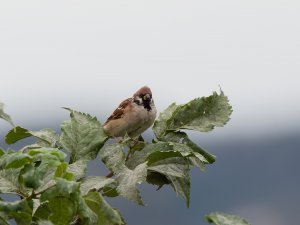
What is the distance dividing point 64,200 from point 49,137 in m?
1.10

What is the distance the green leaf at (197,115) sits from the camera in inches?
182

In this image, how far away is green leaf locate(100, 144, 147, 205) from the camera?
150 inches

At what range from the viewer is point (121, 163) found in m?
4.11

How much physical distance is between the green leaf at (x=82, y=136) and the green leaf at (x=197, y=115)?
0.46 meters

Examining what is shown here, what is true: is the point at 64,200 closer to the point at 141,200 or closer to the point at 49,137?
the point at 141,200

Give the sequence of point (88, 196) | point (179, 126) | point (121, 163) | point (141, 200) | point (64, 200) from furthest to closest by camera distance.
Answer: point (179, 126) → point (121, 163) → point (141, 200) → point (88, 196) → point (64, 200)

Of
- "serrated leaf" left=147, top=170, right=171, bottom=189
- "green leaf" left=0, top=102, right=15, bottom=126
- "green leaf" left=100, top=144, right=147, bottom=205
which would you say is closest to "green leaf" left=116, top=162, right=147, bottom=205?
"green leaf" left=100, top=144, right=147, bottom=205

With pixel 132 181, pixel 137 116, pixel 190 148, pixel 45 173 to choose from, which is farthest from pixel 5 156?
pixel 137 116

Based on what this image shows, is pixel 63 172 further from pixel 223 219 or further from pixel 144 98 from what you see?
pixel 144 98

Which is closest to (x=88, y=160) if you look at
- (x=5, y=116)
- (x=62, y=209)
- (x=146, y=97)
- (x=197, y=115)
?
(x=5, y=116)

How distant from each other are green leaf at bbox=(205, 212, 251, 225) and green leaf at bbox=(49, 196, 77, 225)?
60 cm

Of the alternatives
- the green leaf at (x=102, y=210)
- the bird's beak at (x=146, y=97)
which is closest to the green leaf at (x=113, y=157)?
the green leaf at (x=102, y=210)

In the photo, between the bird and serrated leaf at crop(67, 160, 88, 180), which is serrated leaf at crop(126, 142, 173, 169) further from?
the bird

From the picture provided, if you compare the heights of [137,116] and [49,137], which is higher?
[49,137]
